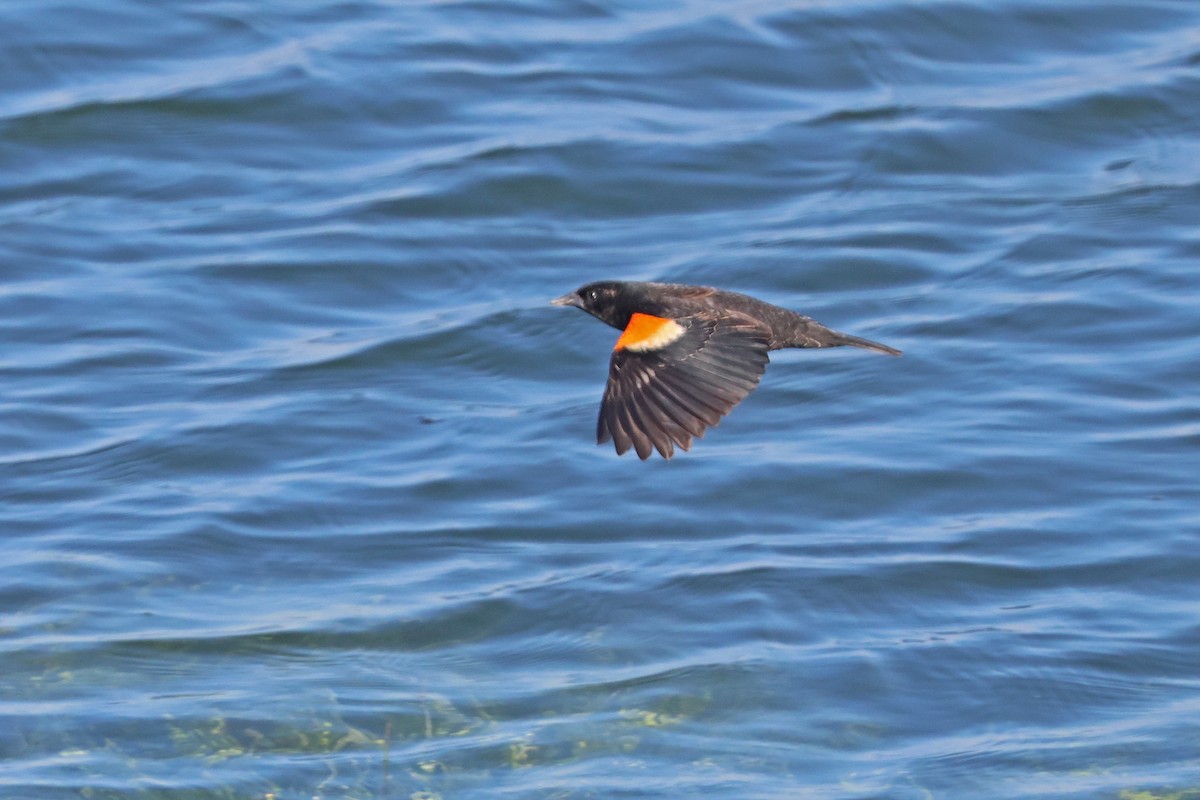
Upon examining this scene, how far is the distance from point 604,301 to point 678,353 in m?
0.89

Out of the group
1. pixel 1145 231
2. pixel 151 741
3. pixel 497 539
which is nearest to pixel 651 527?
pixel 497 539

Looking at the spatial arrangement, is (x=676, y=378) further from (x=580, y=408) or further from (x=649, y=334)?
(x=580, y=408)

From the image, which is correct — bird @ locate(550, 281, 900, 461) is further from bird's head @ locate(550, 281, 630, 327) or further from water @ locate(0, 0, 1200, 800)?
water @ locate(0, 0, 1200, 800)

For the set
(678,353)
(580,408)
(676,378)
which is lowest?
(676,378)

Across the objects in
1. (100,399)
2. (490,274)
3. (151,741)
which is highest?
(490,274)

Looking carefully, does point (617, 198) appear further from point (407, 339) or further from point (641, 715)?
point (641, 715)

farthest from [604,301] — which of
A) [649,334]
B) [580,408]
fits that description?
[580,408]

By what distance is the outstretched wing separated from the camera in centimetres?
629

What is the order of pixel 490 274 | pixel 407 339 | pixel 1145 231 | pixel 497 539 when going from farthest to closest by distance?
pixel 1145 231
pixel 490 274
pixel 407 339
pixel 497 539

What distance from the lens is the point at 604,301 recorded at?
7.51 m

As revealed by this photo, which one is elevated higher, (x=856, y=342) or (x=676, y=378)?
(x=856, y=342)

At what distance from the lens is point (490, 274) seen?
43.1 ft

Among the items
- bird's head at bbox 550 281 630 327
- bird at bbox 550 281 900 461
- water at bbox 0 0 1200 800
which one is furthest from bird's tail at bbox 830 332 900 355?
water at bbox 0 0 1200 800

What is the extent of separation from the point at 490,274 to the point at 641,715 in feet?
18.4
